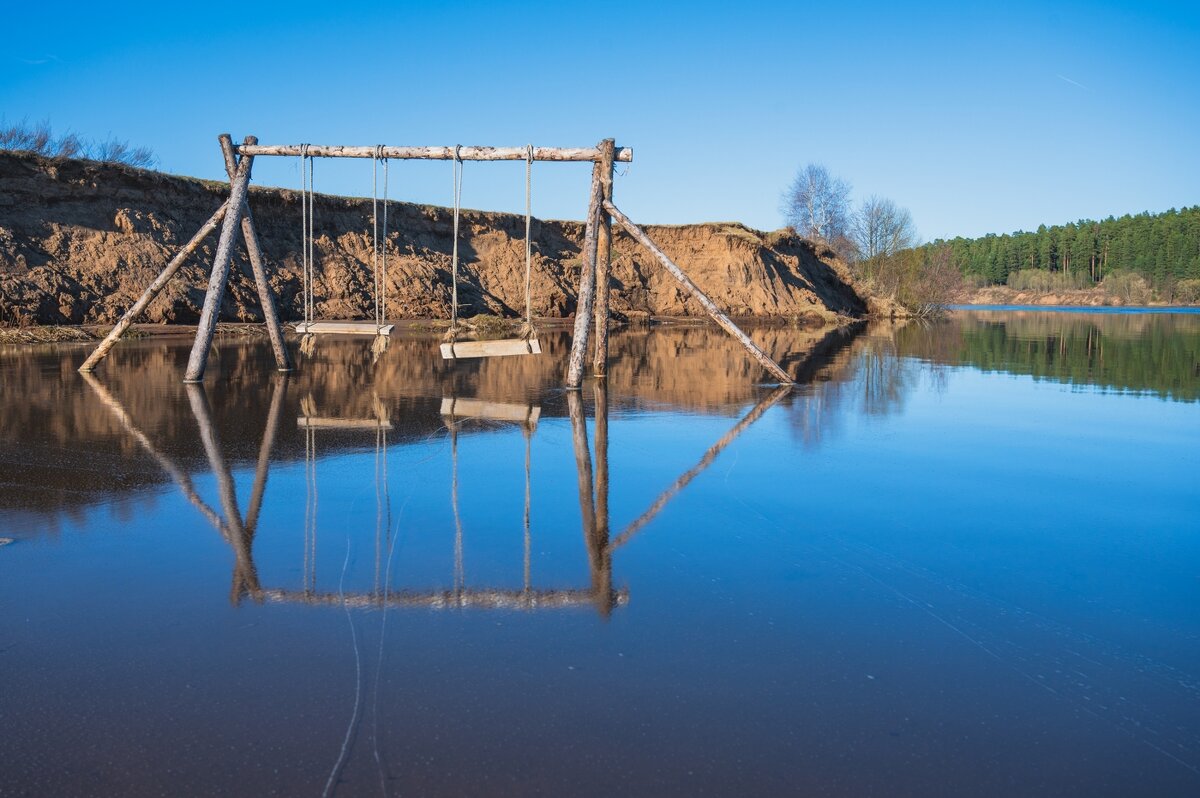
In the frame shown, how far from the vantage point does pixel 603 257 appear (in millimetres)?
14406

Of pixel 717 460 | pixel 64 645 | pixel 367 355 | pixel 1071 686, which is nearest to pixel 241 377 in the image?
pixel 367 355

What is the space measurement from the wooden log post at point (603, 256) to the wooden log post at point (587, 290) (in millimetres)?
108

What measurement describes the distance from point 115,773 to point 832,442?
773cm

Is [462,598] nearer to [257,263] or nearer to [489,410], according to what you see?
[489,410]

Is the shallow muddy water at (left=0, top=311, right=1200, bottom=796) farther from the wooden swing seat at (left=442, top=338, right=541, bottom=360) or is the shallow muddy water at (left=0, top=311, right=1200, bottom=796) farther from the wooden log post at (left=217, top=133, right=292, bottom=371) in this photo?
the wooden log post at (left=217, top=133, right=292, bottom=371)

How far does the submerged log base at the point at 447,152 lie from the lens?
13430 mm

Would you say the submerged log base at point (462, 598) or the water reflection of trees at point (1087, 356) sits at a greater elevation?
the water reflection of trees at point (1087, 356)

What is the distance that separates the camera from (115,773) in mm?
2996

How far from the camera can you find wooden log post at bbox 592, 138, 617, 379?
13766 millimetres

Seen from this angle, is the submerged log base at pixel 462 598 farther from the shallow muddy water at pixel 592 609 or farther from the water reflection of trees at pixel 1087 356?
the water reflection of trees at pixel 1087 356

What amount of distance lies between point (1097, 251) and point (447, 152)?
5866 inches

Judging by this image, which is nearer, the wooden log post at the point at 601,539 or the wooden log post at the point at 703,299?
the wooden log post at the point at 601,539

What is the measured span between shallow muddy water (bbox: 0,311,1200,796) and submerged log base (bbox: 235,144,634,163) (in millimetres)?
5039

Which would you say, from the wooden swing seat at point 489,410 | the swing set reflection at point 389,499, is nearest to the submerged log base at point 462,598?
the swing set reflection at point 389,499
